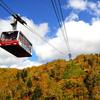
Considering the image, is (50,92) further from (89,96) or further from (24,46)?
(24,46)

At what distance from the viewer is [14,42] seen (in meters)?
39.6

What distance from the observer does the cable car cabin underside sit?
39.7 metres

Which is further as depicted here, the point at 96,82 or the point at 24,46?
the point at 96,82

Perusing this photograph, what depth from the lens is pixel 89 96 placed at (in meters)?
180

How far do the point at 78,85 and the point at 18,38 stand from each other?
152527mm

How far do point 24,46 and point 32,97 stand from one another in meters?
152

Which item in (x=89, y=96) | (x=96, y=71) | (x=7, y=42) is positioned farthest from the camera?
(x=96, y=71)

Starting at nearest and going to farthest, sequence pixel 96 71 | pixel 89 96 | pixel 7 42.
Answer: pixel 7 42, pixel 89 96, pixel 96 71

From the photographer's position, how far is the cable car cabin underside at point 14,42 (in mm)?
39688

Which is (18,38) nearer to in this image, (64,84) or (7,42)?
(7,42)

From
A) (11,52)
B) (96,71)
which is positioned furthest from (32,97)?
(11,52)

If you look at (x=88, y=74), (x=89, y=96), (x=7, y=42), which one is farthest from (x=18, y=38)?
(x=88, y=74)

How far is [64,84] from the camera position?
194 m

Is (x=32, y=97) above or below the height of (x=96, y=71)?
below
